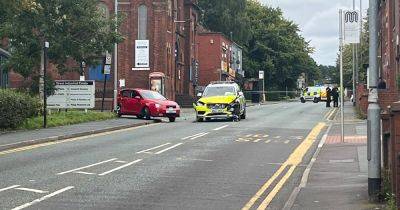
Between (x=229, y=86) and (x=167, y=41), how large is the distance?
2546 cm

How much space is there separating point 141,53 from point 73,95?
21157 millimetres

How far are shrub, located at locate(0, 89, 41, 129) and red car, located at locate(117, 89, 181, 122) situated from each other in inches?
373

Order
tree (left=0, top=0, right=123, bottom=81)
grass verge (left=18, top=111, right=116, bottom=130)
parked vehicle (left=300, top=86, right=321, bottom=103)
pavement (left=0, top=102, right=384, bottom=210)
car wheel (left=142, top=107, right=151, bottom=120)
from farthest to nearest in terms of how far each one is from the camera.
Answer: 1. parked vehicle (left=300, top=86, right=321, bottom=103)
2. car wheel (left=142, top=107, right=151, bottom=120)
3. tree (left=0, top=0, right=123, bottom=81)
4. grass verge (left=18, top=111, right=116, bottom=130)
5. pavement (left=0, top=102, right=384, bottom=210)

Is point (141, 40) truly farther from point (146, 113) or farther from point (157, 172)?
point (157, 172)

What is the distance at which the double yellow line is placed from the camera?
9.34 metres

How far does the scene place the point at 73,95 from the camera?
3094 cm

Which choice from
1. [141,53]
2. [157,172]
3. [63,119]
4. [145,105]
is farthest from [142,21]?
[157,172]

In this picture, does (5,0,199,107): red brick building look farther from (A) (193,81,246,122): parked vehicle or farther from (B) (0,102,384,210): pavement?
(B) (0,102,384,210): pavement

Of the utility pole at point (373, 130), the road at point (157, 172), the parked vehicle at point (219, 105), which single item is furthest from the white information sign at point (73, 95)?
the utility pole at point (373, 130)

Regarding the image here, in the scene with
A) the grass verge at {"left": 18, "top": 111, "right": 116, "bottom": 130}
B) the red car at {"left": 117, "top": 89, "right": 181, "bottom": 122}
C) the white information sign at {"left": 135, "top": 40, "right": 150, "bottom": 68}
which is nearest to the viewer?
the grass verge at {"left": 18, "top": 111, "right": 116, "bottom": 130}

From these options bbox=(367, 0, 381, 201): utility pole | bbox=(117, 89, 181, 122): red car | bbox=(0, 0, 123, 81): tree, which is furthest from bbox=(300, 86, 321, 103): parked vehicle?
bbox=(367, 0, 381, 201): utility pole

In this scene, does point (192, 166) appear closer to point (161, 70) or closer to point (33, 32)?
point (33, 32)

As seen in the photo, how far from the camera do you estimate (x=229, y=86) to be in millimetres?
31312

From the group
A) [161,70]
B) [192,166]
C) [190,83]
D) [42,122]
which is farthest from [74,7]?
[190,83]
